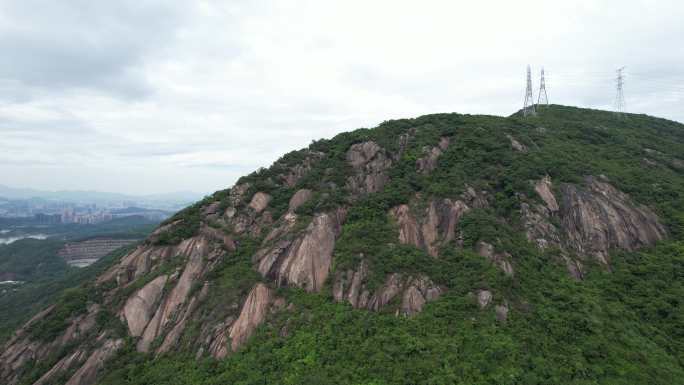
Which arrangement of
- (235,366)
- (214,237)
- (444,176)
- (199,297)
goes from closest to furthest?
(235,366) < (199,297) < (214,237) < (444,176)

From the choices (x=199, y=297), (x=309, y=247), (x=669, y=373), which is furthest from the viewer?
(x=309, y=247)

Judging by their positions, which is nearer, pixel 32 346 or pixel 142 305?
pixel 32 346

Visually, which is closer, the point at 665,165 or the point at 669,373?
the point at 669,373

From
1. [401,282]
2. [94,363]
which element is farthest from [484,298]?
[94,363]

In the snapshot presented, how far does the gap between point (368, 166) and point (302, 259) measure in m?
14.5

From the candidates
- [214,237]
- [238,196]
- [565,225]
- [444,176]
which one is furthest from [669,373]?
[238,196]

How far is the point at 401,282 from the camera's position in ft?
83.5

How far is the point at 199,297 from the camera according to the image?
26672 mm

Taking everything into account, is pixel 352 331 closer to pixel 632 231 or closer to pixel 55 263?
pixel 632 231

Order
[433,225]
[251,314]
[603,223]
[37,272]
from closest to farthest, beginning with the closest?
[251,314], [603,223], [433,225], [37,272]

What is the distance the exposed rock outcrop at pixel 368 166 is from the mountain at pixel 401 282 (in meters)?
0.19

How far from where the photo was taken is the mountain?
20.9 meters

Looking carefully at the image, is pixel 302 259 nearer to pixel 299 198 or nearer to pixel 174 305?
pixel 299 198

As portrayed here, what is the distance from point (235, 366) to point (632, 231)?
118ft
